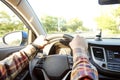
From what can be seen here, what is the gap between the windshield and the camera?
132 inches

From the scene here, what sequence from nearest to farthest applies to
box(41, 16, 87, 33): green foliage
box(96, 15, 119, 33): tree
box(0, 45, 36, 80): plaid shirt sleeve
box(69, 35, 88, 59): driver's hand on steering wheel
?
box(69, 35, 88, 59): driver's hand on steering wheel → box(0, 45, 36, 80): plaid shirt sleeve → box(96, 15, 119, 33): tree → box(41, 16, 87, 33): green foliage

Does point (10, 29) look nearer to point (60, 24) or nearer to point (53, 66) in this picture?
point (60, 24)

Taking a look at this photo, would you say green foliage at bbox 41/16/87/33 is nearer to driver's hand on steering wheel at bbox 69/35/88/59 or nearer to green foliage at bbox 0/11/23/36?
green foliage at bbox 0/11/23/36

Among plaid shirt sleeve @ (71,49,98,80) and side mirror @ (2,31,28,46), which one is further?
side mirror @ (2,31,28,46)

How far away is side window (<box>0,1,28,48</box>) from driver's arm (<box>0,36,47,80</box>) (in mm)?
803

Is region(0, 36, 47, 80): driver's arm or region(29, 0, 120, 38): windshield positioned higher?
region(29, 0, 120, 38): windshield

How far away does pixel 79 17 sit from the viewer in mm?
3648

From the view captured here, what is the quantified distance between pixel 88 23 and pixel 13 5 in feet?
3.51

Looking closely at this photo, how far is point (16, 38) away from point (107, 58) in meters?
1.14

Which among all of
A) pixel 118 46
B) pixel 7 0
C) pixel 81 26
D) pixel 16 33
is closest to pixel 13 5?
pixel 7 0

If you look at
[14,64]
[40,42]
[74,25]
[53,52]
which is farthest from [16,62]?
[74,25]

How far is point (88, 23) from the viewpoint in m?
3.54

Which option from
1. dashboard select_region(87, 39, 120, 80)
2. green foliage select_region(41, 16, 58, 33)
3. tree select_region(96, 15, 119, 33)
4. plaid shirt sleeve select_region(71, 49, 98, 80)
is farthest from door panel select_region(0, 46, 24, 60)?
plaid shirt sleeve select_region(71, 49, 98, 80)

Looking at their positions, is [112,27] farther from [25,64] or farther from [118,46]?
[25,64]
